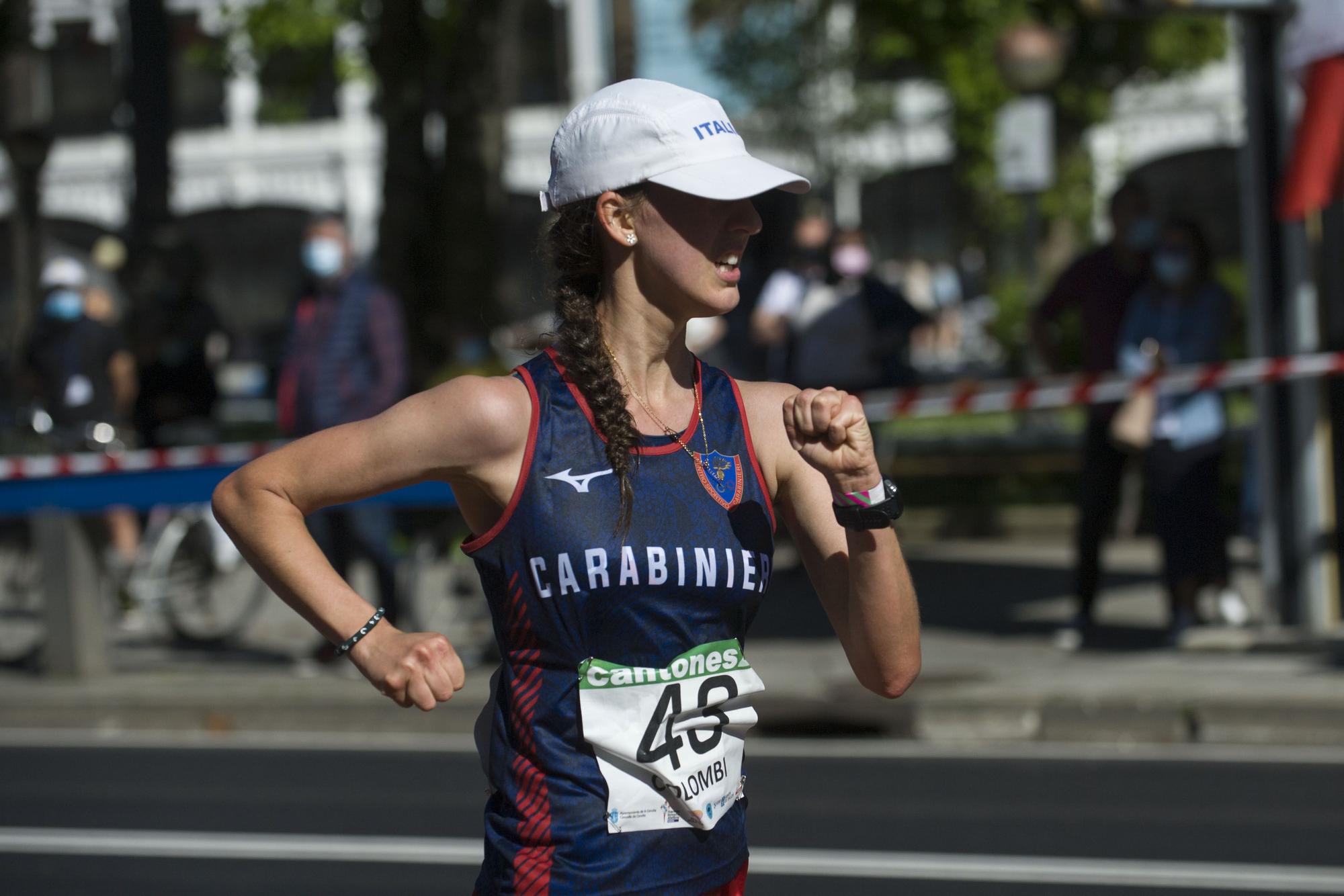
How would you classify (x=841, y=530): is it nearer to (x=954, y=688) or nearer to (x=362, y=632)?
(x=362, y=632)

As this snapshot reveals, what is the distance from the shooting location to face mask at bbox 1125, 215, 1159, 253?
9508 mm

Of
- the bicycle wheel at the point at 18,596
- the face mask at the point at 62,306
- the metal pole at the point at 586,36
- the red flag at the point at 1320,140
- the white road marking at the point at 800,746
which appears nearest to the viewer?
the white road marking at the point at 800,746

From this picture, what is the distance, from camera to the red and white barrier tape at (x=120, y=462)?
374 inches

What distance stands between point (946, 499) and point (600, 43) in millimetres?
31335

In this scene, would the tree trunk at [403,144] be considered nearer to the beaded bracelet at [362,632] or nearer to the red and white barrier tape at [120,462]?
the red and white barrier tape at [120,462]

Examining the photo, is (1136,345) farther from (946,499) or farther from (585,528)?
(585,528)

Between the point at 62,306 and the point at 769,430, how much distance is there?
984 cm

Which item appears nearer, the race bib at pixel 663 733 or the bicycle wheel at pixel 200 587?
the race bib at pixel 663 733

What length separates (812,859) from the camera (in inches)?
253

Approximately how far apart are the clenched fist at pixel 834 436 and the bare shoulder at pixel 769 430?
0.19 meters

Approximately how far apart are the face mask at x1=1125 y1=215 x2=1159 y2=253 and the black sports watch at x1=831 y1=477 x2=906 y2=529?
698 cm

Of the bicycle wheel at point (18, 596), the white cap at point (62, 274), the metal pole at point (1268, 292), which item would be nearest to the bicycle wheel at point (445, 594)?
the bicycle wheel at point (18, 596)

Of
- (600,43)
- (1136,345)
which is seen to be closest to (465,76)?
(1136,345)

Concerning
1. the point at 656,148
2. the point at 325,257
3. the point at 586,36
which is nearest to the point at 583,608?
the point at 656,148
